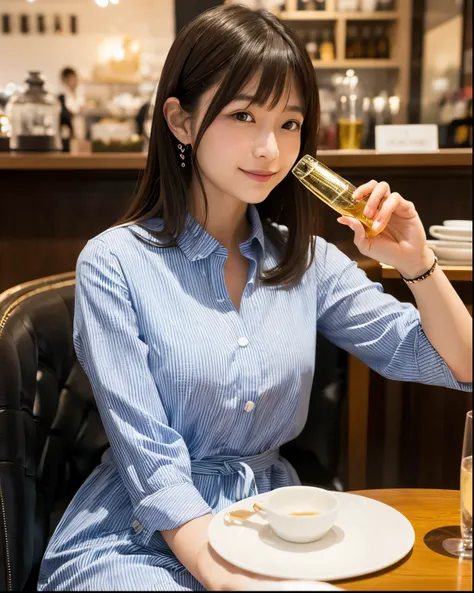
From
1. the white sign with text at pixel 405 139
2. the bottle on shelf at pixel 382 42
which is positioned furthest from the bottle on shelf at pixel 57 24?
the white sign with text at pixel 405 139

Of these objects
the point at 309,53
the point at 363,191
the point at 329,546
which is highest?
the point at 309,53

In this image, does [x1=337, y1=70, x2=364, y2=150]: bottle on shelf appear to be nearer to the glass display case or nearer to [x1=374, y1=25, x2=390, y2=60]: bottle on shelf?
the glass display case

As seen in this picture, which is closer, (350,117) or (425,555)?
(425,555)

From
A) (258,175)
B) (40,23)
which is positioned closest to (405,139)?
(258,175)

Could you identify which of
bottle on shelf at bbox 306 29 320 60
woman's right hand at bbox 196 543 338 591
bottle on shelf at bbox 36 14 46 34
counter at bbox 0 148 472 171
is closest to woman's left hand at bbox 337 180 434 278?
woman's right hand at bbox 196 543 338 591

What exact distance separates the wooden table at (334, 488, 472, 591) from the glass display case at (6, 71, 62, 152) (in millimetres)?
1672

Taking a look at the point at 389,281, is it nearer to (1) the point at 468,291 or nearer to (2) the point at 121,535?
(1) the point at 468,291

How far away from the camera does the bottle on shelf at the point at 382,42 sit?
5223 millimetres

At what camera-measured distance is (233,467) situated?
1471 mm

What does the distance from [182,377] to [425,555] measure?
0.51m

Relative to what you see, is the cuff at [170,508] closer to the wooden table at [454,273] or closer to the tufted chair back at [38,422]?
the tufted chair back at [38,422]

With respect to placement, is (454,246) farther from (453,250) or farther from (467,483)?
(467,483)

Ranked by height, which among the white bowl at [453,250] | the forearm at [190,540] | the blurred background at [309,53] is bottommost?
the forearm at [190,540]

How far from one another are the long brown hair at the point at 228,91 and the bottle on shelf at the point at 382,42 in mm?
3894
